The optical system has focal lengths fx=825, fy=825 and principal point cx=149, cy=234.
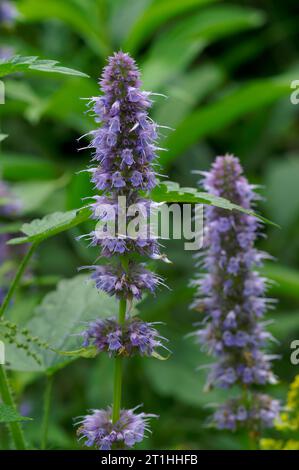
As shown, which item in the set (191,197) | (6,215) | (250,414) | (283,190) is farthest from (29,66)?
(283,190)

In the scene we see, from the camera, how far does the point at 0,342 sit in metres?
2.17

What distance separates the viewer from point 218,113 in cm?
414

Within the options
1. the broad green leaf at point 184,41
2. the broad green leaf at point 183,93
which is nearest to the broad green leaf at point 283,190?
the broad green leaf at point 183,93

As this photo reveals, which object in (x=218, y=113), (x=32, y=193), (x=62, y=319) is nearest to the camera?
(x=62, y=319)

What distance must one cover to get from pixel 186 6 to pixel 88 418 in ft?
9.85

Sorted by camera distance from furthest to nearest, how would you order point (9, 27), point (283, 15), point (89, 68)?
point (283, 15)
point (89, 68)
point (9, 27)

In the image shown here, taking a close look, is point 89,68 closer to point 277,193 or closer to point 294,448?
point 277,193

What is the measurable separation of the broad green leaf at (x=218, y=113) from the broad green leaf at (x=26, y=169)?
0.70 meters

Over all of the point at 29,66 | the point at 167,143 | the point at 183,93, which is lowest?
the point at 29,66

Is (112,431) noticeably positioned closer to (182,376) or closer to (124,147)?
(124,147)

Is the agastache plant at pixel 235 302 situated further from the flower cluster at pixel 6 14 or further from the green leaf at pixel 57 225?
the flower cluster at pixel 6 14

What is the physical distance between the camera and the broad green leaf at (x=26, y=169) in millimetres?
4375

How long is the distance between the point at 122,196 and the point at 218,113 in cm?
254
